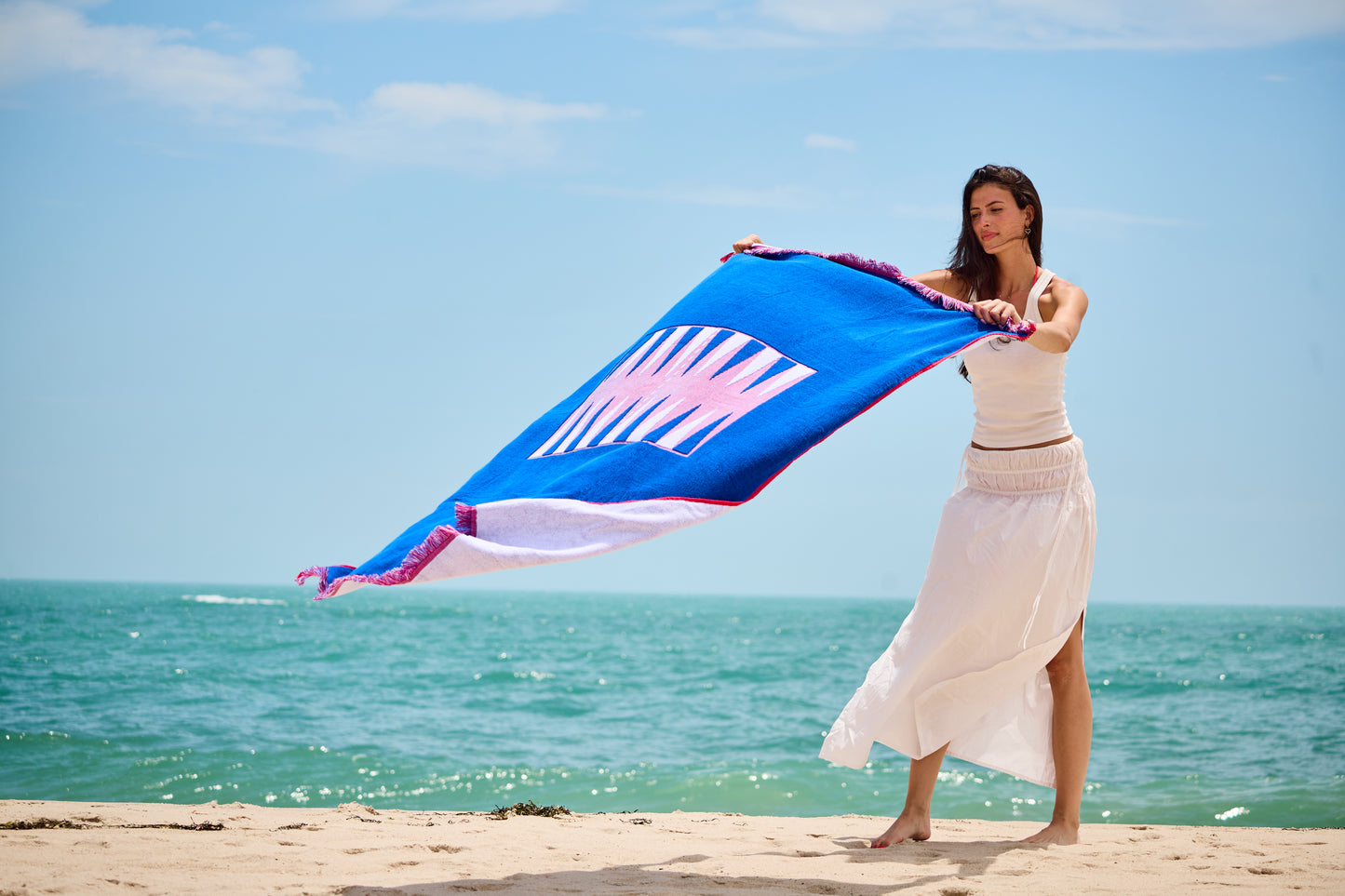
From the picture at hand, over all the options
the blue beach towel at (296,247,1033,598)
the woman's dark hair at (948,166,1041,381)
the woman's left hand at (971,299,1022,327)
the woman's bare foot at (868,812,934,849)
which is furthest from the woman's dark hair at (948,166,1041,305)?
the woman's bare foot at (868,812,934,849)

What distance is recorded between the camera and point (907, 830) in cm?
365

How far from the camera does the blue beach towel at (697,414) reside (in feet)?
8.84

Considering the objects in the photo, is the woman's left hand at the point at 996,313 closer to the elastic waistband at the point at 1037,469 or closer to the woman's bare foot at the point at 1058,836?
the elastic waistband at the point at 1037,469

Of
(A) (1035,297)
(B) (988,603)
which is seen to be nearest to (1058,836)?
(B) (988,603)

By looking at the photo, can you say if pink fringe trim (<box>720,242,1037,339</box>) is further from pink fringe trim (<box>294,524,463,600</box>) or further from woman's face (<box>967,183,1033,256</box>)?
pink fringe trim (<box>294,524,463,600</box>)

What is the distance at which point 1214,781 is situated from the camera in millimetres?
8336

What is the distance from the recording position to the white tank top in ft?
10.9

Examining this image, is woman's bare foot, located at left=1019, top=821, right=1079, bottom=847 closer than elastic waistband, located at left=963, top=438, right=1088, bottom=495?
No

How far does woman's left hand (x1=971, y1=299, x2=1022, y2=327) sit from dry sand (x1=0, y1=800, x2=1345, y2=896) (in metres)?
1.64

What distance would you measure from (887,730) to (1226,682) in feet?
55.5

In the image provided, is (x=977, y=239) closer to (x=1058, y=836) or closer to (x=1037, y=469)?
(x=1037, y=469)

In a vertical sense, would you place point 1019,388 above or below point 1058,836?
above

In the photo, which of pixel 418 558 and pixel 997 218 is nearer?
pixel 418 558

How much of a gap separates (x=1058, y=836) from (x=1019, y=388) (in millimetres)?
1575
